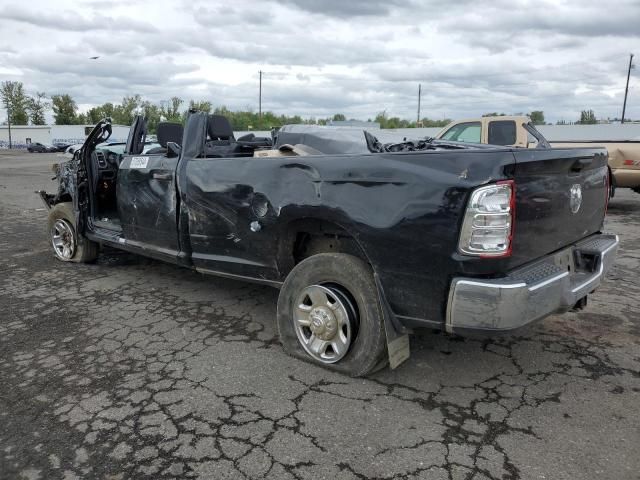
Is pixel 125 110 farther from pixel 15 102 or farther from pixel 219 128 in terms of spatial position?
pixel 219 128

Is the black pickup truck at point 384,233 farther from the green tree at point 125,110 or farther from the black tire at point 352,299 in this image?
the green tree at point 125,110

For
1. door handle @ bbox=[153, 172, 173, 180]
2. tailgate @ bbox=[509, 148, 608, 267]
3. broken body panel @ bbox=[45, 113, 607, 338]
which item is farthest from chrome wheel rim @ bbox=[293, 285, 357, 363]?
door handle @ bbox=[153, 172, 173, 180]

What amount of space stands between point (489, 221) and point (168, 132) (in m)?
3.65

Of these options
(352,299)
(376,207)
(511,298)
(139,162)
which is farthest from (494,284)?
(139,162)

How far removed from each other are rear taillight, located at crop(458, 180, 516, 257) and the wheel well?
737 mm

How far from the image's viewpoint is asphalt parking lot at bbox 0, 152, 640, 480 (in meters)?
2.50

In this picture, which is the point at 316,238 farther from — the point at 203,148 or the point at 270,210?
the point at 203,148

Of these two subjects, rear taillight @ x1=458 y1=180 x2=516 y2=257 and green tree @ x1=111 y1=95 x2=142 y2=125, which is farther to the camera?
green tree @ x1=111 y1=95 x2=142 y2=125

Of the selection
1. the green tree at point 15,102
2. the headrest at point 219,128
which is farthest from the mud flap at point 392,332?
the green tree at point 15,102

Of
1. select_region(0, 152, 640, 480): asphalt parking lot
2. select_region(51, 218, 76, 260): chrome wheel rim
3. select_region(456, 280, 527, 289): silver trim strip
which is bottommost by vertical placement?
select_region(0, 152, 640, 480): asphalt parking lot

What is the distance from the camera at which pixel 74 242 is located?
636 cm

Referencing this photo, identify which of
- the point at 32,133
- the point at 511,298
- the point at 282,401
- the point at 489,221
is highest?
the point at 32,133

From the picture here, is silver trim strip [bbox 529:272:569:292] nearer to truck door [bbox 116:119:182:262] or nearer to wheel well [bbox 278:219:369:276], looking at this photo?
wheel well [bbox 278:219:369:276]

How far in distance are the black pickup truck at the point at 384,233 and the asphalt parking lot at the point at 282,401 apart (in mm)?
393
